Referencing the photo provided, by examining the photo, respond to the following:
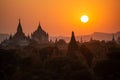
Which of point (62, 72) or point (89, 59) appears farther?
point (89, 59)

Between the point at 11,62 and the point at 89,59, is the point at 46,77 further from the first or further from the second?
the point at 89,59

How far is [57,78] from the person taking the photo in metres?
45.1

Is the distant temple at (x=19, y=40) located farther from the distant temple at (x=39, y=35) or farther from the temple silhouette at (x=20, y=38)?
the distant temple at (x=39, y=35)

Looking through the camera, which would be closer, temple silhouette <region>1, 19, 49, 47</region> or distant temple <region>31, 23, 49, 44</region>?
temple silhouette <region>1, 19, 49, 47</region>

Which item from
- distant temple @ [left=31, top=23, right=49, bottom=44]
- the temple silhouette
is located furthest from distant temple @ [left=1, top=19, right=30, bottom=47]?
distant temple @ [left=31, top=23, right=49, bottom=44]

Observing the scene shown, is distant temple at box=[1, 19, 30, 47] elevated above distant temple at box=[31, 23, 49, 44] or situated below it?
below

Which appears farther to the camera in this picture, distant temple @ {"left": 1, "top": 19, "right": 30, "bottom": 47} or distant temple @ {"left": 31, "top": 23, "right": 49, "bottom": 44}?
distant temple @ {"left": 31, "top": 23, "right": 49, "bottom": 44}

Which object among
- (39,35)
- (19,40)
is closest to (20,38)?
(19,40)

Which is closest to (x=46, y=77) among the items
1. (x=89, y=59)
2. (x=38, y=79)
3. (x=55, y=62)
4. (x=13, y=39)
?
(x=38, y=79)

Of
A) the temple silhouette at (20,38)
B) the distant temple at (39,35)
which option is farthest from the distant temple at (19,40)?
the distant temple at (39,35)

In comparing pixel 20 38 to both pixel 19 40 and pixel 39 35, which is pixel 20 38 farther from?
pixel 39 35

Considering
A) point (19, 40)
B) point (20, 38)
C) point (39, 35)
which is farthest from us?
point (39, 35)

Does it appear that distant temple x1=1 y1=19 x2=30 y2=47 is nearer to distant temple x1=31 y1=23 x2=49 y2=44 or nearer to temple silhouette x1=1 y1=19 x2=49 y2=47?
temple silhouette x1=1 y1=19 x2=49 y2=47

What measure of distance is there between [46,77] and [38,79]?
102cm
